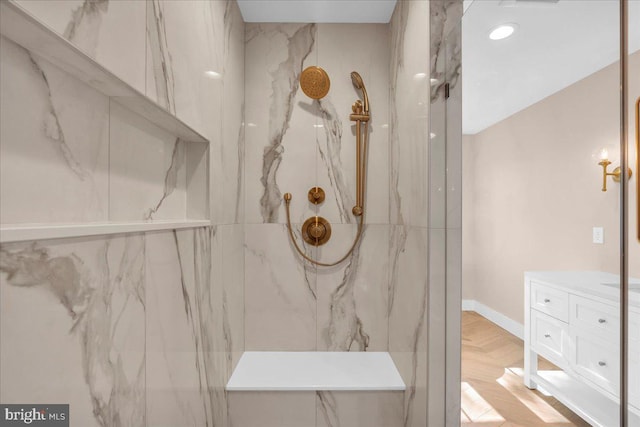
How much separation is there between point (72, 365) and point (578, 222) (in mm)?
Result: 1111

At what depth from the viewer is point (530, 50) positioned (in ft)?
3.03

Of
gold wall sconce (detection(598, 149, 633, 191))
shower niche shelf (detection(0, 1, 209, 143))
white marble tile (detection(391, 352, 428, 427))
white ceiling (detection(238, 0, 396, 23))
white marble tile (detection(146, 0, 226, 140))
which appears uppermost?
white ceiling (detection(238, 0, 396, 23))

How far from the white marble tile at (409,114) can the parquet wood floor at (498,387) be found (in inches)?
19.0

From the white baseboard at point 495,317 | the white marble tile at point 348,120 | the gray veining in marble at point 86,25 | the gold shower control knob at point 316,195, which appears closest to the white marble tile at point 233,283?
the gold shower control knob at point 316,195

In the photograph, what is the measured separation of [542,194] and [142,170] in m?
1.10

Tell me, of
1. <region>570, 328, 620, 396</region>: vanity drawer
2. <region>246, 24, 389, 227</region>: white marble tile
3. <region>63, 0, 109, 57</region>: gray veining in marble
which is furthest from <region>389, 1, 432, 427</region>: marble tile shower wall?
<region>63, 0, 109, 57</region>: gray veining in marble

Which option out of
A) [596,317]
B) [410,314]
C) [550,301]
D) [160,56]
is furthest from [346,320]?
[160,56]

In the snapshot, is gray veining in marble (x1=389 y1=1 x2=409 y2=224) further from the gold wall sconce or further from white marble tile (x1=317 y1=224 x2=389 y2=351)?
the gold wall sconce

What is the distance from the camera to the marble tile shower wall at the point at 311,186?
81.7 inches

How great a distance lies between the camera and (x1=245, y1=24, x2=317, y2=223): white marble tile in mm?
2072

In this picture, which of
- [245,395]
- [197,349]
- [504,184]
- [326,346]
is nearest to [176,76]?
[197,349]

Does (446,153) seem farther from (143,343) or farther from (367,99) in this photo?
(143,343)

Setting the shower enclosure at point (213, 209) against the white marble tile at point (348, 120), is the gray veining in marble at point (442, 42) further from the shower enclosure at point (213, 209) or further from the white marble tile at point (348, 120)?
the white marble tile at point (348, 120)

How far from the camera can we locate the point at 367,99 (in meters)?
2.04
